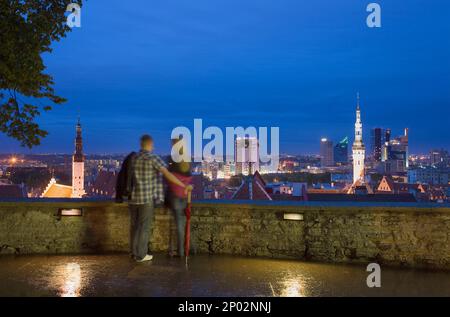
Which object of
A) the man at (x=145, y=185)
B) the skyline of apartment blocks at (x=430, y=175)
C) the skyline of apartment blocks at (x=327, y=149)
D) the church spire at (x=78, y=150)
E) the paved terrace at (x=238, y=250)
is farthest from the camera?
the skyline of apartment blocks at (x=327, y=149)

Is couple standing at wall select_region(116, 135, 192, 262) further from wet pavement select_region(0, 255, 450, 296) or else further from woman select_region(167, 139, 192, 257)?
wet pavement select_region(0, 255, 450, 296)

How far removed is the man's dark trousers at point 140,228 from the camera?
6520 millimetres

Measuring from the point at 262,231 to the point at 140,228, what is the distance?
1.93m

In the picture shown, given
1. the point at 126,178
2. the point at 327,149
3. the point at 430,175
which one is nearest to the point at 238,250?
the point at 126,178

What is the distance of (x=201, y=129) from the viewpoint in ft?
24.3

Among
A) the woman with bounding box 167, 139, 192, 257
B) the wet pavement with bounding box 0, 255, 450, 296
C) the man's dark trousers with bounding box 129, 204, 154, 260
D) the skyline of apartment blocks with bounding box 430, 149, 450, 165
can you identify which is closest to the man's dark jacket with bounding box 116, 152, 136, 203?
the man's dark trousers with bounding box 129, 204, 154, 260

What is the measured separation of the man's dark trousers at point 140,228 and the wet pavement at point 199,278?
0.19 meters

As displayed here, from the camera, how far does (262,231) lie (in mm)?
7410

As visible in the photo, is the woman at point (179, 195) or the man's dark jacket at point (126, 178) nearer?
the man's dark jacket at point (126, 178)

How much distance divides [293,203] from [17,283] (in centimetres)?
404

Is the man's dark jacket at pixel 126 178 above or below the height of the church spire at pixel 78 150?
below

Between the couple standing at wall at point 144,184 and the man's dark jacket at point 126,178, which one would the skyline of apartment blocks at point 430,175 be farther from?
the man's dark jacket at point 126,178

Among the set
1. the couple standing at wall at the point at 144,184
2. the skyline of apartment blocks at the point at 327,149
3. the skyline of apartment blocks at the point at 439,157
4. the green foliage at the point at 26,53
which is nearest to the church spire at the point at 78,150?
the green foliage at the point at 26,53
